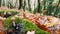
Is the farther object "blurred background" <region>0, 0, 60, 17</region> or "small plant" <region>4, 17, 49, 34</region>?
"blurred background" <region>0, 0, 60, 17</region>

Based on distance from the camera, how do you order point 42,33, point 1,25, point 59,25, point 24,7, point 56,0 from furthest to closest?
1. point 24,7
2. point 56,0
3. point 59,25
4. point 1,25
5. point 42,33

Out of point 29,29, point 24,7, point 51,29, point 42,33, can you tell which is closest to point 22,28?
point 29,29

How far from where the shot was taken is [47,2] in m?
7.43

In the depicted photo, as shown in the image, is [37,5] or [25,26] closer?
[25,26]

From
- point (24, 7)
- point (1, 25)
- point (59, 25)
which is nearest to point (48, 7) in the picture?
point (24, 7)

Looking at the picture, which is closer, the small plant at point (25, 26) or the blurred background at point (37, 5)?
the small plant at point (25, 26)

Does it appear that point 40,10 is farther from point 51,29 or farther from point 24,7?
point 51,29

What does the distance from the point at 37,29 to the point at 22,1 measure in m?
3.78

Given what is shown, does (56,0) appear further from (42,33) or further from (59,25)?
(42,33)

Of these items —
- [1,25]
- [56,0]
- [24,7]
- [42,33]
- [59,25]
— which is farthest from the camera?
Result: [24,7]

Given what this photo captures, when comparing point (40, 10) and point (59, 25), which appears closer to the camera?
point (59, 25)

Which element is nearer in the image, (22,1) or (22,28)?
(22,28)

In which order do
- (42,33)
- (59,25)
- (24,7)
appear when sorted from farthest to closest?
(24,7) → (59,25) → (42,33)

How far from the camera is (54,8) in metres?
7.29
